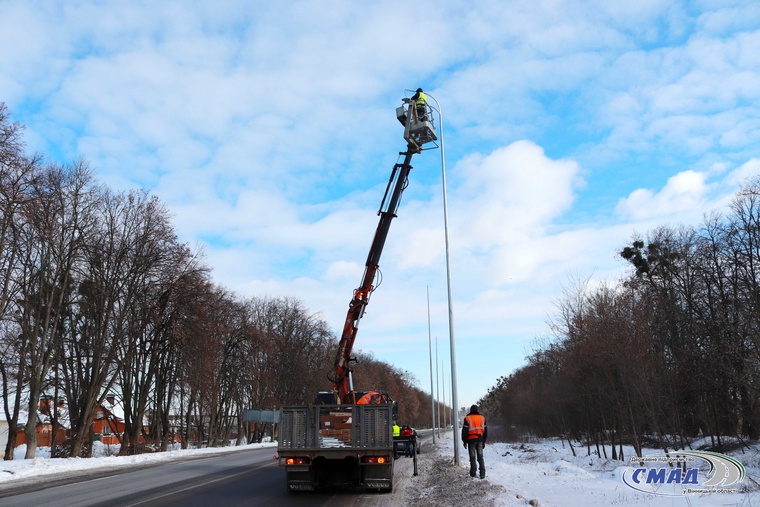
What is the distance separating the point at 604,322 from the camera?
68.4ft

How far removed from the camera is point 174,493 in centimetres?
1235

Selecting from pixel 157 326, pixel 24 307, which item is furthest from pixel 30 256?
pixel 157 326

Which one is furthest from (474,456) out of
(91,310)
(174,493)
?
(91,310)

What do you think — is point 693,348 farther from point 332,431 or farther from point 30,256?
point 30,256

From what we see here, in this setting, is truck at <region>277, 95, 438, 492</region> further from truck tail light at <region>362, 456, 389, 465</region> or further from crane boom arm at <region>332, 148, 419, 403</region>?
crane boom arm at <region>332, 148, 419, 403</region>

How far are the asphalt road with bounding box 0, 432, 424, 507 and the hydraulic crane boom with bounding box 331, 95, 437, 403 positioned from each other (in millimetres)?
3813

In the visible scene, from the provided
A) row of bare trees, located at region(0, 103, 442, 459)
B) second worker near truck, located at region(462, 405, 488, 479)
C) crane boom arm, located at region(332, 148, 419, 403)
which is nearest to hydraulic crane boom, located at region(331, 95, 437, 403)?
crane boom arm, located at region(332, 148, 419, 403)

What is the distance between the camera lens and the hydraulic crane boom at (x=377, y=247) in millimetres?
18219

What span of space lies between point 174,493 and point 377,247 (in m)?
9.41

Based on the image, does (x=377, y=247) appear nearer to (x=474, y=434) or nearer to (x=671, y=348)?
(x=474, y=434)

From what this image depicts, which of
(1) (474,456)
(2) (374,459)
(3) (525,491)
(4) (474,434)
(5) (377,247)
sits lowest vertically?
(3) (525,491)

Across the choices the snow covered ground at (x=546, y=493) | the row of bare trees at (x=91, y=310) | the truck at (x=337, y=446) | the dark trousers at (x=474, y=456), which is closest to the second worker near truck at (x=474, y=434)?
the dark trousers at (x=474, y=456)

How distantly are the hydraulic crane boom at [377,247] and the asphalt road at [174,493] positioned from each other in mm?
3813

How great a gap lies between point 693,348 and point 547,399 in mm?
16766
